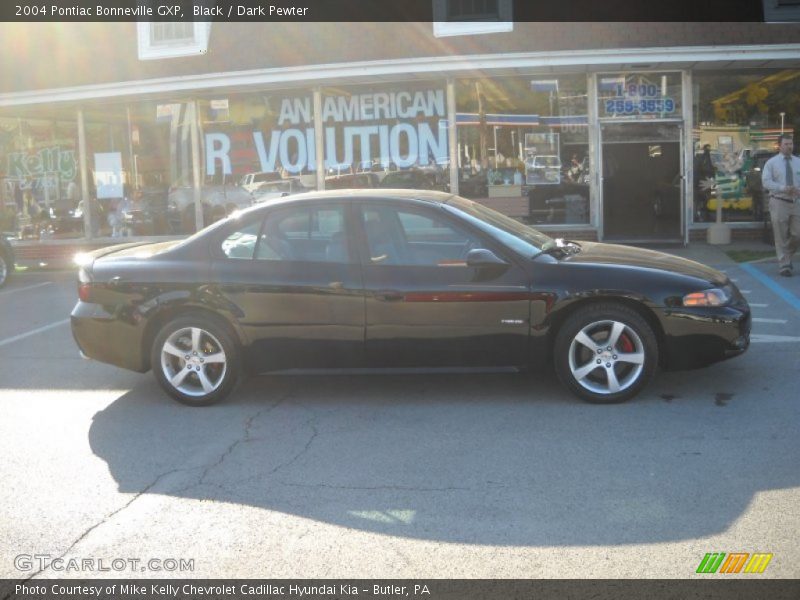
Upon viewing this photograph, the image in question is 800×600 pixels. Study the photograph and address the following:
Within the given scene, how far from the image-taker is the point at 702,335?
6.09 metres

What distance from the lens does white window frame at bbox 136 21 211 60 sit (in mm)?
16500

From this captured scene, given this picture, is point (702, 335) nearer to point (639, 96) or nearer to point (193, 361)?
point (193, 361)

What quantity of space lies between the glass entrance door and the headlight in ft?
31.0

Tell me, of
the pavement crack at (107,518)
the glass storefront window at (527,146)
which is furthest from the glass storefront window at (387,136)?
the pavement crack at (107,518)

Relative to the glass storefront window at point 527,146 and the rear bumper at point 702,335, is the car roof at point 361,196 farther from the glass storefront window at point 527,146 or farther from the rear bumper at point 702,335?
the glass storefront window at point 527,146

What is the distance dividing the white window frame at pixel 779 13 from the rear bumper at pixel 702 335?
32.6 feet

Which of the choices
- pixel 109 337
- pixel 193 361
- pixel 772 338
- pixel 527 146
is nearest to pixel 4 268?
pixel 109 337

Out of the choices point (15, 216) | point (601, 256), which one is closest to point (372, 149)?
point (15, 216)

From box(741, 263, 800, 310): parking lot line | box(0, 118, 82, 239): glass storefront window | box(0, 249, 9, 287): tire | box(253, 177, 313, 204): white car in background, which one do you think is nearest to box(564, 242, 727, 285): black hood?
box(741, 263, 800, 310): parking lot line

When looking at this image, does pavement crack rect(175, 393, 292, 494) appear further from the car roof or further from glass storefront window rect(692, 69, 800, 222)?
glass storefront window rect(692, 69, 800, 222)

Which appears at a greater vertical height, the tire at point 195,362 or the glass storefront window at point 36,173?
the glass storefront window at point 36,173

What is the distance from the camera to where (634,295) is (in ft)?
19.9

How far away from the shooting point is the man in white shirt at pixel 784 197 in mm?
11344

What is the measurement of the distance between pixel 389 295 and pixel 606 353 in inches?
59.7
